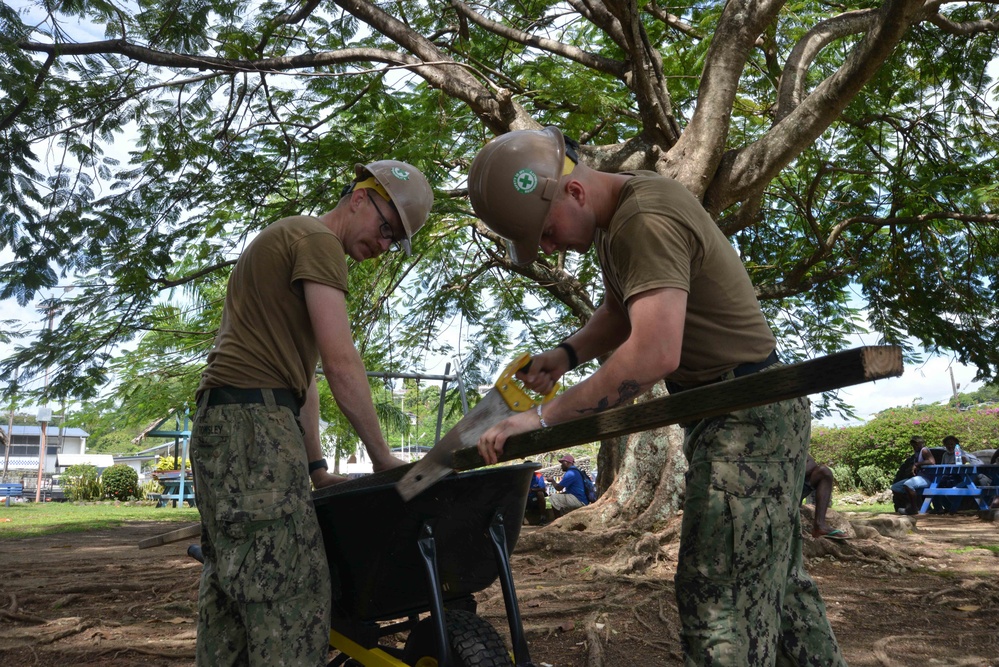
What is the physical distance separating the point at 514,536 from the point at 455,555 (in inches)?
7.8

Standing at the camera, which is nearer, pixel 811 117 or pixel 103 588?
pixel 103 588

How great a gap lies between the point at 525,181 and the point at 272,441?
104 cm

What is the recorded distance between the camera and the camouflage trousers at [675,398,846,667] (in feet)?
6.46

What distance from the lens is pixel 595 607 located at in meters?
5.01

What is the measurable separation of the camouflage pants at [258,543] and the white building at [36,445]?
5485 cm

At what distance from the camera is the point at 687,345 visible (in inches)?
84.4

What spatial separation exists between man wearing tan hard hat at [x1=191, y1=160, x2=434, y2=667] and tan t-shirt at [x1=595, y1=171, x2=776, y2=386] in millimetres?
860

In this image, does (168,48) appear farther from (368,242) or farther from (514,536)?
(514,536)

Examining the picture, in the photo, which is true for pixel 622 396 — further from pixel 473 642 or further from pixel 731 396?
pixel 473 642

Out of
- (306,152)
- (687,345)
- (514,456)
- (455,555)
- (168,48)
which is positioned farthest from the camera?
(306,152)

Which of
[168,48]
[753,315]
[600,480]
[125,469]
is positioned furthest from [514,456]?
[125,469]

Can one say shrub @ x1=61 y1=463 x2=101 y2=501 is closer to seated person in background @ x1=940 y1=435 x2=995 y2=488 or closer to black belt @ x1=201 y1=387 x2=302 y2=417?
seated person in background @ x1=940 y1=435 x2=995 y2=488

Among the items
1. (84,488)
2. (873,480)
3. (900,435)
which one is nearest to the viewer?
(873,480)

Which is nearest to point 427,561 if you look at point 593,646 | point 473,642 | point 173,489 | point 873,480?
point 473,642
